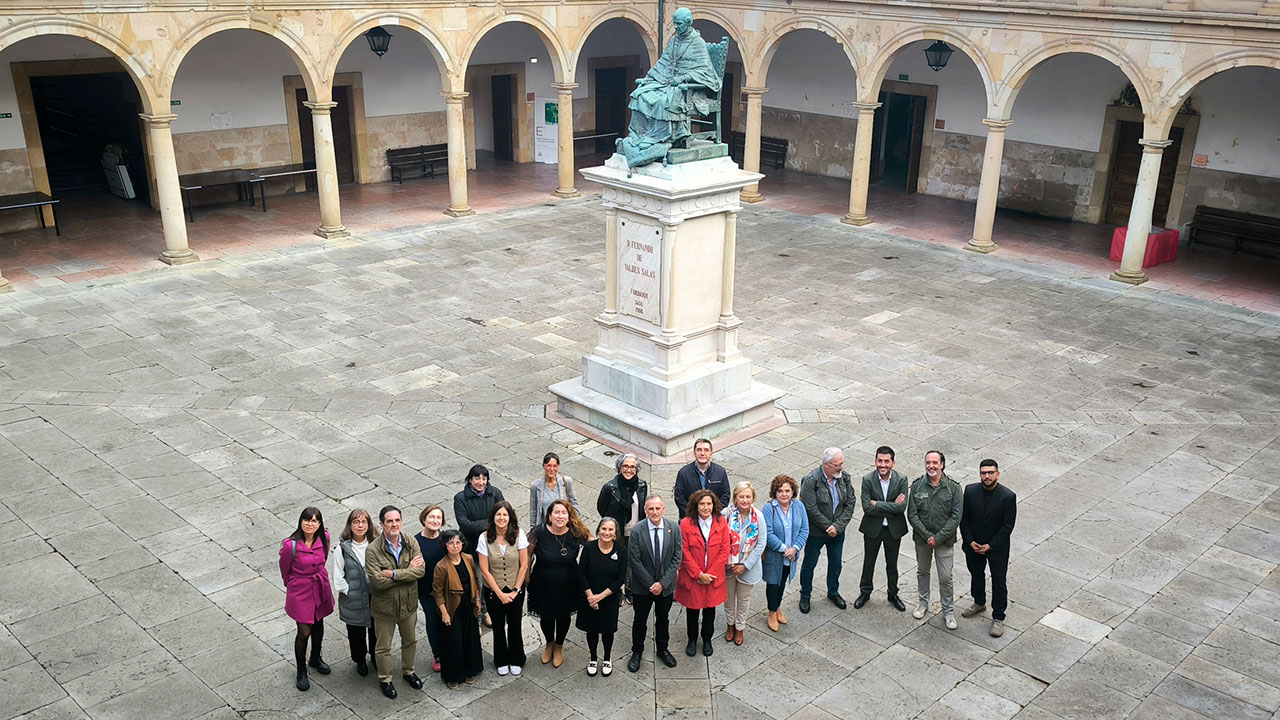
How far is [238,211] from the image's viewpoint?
2094cm

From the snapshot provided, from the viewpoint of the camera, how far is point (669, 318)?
36.5ft

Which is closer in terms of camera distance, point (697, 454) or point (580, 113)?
point (697, 454)

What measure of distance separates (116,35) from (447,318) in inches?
255

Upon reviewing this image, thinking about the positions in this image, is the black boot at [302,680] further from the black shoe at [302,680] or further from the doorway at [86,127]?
the doorway at [86,127]

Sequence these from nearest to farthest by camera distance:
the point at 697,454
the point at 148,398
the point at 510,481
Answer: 1. the point at 697,454
2. the point at 510,481
3. the point at 148,398

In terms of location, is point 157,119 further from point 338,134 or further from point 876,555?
point 876,555

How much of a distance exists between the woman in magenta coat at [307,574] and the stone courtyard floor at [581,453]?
0.65 metres

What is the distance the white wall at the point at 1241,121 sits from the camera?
59.5ft

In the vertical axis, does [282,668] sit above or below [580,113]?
below

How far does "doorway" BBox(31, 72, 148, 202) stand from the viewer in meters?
21.5

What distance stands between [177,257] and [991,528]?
13.8 meters

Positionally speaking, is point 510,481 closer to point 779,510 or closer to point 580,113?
point 779,510

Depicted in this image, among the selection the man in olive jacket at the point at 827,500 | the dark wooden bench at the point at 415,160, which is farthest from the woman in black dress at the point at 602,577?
the dark wooden bench at the point at 415,160

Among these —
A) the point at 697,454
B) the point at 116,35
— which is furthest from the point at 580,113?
the point at 697,454
